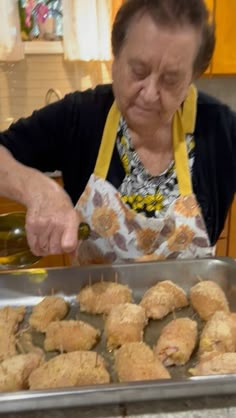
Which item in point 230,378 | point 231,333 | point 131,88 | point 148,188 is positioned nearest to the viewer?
point 230,378

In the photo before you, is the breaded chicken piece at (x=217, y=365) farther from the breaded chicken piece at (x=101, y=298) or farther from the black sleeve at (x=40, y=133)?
the black sleeve at (x=40, y=133)

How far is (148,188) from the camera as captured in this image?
1.01 m

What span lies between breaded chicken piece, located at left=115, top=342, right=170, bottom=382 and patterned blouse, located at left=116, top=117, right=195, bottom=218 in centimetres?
35

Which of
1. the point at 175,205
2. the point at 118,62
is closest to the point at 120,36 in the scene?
the point at 118,62

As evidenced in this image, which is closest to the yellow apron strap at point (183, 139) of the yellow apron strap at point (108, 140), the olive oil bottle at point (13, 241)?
the yellow apron strap at point (108, 140)

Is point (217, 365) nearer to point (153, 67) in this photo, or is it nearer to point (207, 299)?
point (207, 299)

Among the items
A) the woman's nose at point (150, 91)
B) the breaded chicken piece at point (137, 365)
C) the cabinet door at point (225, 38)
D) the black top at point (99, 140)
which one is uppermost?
the cabinet door at point (225, 38)

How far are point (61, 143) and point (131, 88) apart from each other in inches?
9.7

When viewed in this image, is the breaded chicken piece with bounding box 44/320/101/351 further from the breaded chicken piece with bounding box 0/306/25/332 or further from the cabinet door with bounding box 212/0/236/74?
the cabinet door with bounding box 212/0/236/74

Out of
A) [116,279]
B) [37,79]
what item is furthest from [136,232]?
[37,79]

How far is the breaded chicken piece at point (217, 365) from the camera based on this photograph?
0.65m

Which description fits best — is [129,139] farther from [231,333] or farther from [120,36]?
[231,333]

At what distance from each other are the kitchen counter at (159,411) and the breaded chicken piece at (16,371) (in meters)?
0.11

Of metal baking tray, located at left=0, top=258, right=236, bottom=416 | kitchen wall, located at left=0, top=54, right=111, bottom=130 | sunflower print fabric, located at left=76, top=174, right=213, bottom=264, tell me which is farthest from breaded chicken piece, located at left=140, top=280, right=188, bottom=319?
kitchen wall, located at left=0, top=54, right=111, bottom=130
